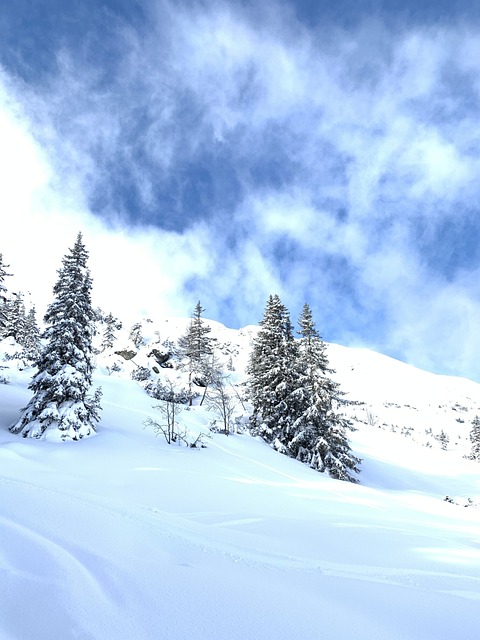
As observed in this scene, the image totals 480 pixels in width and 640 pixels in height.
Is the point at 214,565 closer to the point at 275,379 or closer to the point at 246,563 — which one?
the point at 246,563

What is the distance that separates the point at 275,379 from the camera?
24125 millimetres

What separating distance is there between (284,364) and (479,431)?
4285 centimetres

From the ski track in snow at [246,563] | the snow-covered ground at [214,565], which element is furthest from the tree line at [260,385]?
the ski track in snow at [246,563]

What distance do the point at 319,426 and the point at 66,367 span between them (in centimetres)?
1545

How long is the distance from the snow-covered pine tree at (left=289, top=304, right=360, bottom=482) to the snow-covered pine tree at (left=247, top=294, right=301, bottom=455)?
728mm

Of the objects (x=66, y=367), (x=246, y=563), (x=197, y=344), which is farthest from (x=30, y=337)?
(x=246, y=563)

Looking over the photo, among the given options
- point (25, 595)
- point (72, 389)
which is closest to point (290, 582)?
point (25, 595)

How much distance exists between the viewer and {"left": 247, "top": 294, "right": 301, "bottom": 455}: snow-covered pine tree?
922 inches

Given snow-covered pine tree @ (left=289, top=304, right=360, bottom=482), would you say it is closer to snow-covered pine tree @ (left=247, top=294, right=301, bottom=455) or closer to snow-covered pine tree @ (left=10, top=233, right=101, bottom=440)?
snow-covered pine tree @ (left=247, top=294, right=301, bottom=455)

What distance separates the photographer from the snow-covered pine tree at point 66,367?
1440 cm

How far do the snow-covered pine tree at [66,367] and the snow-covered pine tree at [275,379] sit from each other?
37.7 feet

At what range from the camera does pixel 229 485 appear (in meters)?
9.79

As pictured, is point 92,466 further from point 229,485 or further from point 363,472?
point 363,472

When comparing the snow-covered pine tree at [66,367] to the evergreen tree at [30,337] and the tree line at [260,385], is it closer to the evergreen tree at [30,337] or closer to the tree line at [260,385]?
the tree line at [260,385]
